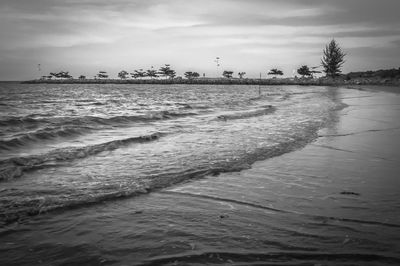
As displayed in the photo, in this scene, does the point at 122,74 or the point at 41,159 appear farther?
the point at 122,74

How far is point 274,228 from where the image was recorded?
3.63 metres

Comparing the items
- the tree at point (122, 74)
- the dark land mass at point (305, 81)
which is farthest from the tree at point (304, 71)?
the tree at point (122, 74)

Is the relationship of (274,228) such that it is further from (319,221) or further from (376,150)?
(376,150)

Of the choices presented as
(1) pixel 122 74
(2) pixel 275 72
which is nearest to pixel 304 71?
(2) pixel 275 72

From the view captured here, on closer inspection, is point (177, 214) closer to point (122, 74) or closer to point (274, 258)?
point (274, 258)

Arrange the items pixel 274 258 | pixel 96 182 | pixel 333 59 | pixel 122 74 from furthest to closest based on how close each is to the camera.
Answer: pixel 122 74 → pixel 333 59 → pixel 96 182 → pixel 274 258

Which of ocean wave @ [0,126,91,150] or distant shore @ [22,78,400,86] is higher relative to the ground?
distant shore @ [22,78,400,86]

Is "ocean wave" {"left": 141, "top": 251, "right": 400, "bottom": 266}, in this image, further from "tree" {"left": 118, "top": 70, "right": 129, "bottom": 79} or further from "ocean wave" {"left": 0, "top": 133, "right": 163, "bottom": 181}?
"tree" {"left": 118, "top": 70, "right": 129, "bottom": 79}

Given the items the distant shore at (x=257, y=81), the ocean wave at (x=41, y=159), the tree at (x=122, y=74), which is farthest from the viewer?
the tree at (x=122, y=74)

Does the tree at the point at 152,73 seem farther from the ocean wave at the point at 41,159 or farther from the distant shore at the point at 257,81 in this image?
the ocean wave at the point at 41,159

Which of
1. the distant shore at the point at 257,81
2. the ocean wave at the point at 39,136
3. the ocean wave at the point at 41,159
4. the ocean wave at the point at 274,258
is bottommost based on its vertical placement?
the ocean wave at the point at 39,136

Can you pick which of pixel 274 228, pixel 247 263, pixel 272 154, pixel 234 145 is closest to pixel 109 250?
pixel 247 263

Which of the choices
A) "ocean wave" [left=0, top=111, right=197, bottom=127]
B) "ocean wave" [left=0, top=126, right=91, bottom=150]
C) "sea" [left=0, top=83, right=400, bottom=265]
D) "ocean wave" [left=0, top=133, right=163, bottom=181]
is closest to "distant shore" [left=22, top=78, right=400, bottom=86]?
"ocean wave" [left=0, top=111, right=197, bottom=127]

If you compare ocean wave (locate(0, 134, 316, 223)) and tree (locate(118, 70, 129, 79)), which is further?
tree (locate(118, 70, 129, 79))
